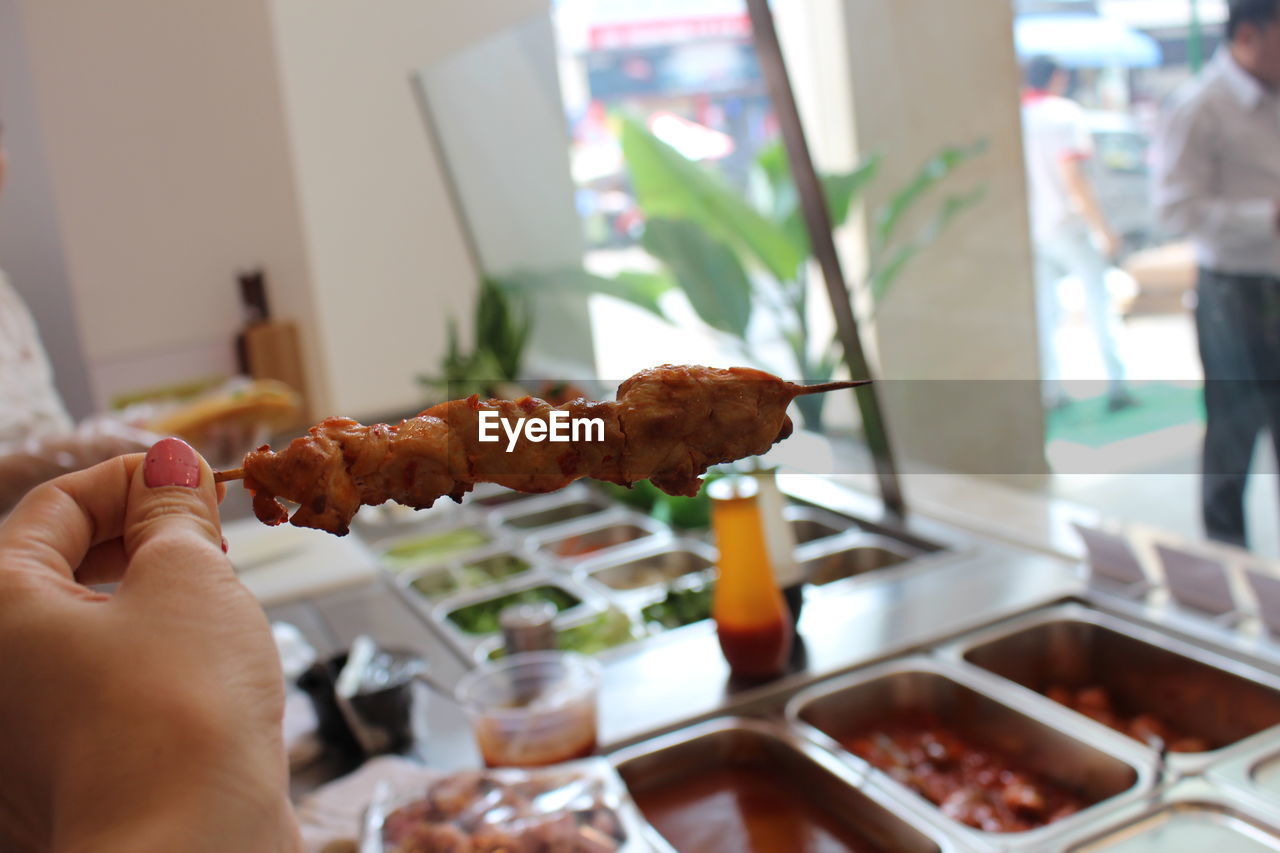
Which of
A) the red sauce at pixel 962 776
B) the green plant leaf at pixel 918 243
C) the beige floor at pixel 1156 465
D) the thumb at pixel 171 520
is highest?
the green plant leaf at pixel 918 243

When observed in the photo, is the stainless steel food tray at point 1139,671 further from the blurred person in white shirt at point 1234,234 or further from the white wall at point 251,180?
the white wall at point 251,180

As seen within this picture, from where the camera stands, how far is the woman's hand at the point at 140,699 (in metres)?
0.54

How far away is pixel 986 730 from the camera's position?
1.56m

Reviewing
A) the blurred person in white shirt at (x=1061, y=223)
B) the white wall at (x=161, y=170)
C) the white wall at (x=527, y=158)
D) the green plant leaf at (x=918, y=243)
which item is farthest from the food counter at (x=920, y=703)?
the white wall at (x=161, y=170)

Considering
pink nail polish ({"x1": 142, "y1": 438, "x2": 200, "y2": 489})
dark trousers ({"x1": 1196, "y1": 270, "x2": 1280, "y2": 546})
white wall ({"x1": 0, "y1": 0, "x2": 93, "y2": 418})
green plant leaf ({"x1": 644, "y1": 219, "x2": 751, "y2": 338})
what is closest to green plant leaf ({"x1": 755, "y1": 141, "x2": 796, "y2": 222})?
green plant leaf ({"x1": 644, "y1": 219, "x2": 751, "y2": 338})

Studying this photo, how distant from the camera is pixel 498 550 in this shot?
2.57 m

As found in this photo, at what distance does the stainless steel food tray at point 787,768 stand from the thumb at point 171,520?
0.91 meters

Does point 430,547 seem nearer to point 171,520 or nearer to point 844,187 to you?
point 844,187

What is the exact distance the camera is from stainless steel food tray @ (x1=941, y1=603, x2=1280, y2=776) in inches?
57.6

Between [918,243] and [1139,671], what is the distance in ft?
2.84

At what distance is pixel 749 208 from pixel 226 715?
2167mm

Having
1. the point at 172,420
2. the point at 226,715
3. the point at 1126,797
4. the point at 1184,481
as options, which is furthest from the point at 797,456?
the point at 226,715

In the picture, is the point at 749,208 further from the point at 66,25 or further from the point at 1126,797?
the point at 66,25

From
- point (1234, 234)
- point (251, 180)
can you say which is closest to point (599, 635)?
point (1234, 234)
